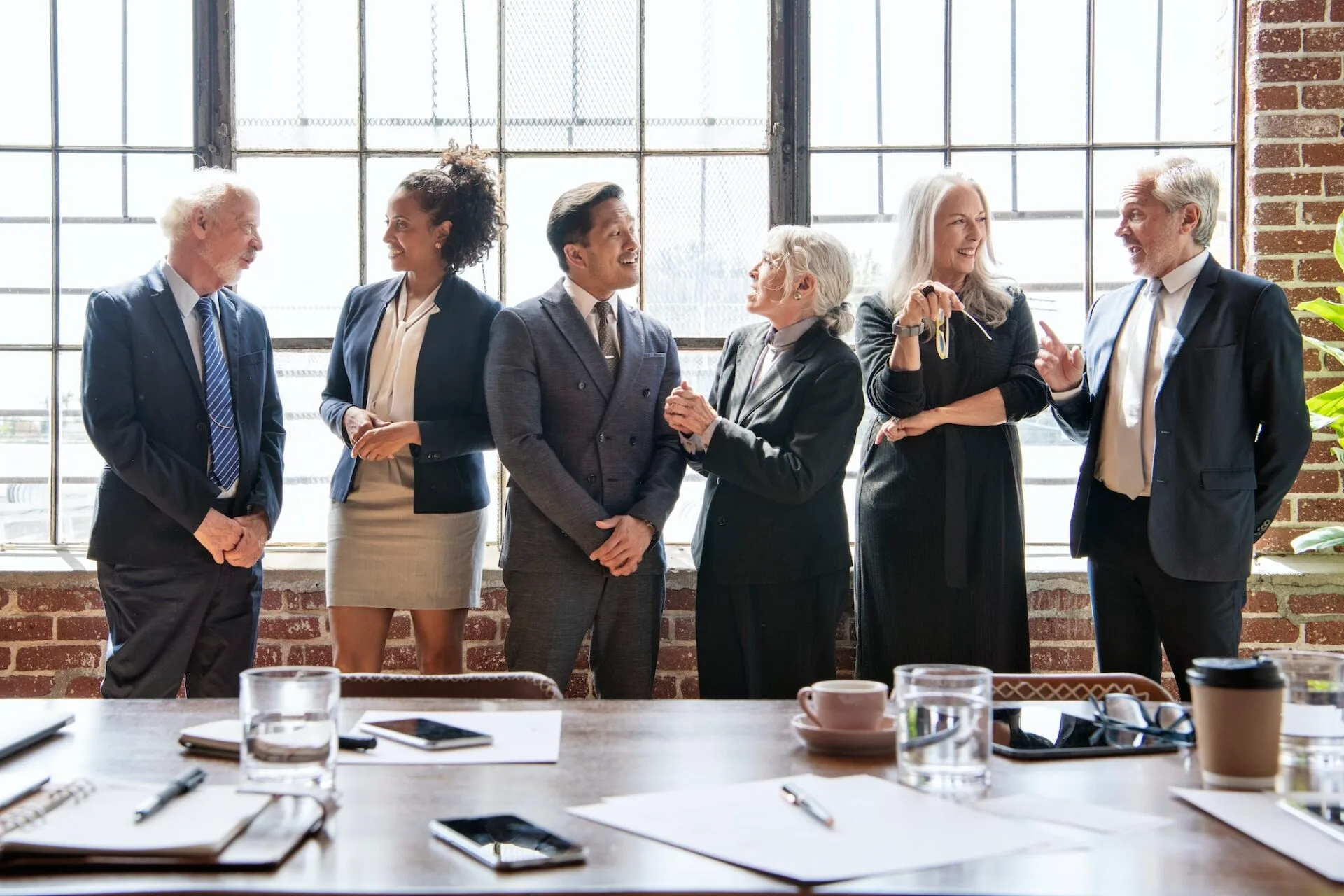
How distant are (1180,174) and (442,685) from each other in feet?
6.86

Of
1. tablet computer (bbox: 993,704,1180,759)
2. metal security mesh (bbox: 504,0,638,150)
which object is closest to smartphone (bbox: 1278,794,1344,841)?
tablet computer (bbox: 993,704,1180,759)

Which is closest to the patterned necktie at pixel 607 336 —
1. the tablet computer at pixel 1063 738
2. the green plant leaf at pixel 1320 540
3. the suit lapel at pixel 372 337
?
the suit lapel at pixel 372 337

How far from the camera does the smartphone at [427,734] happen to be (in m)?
1.46

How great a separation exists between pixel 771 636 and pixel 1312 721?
1615 mm

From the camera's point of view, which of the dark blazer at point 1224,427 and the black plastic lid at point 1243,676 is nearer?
the black plastic lid at point 1243,676

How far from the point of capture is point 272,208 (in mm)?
3672

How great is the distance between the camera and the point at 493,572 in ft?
11.3

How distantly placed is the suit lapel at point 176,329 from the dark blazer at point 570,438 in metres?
0.70

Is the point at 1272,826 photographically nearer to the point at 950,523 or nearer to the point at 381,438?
the point at 950,523

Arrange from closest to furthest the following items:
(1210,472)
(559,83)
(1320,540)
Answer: (1210,472), (1320,540), (559,83)

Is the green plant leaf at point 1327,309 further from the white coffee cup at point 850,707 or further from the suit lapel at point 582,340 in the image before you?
the white coffee cup at point 850,707

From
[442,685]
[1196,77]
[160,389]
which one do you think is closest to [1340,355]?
[1196,77]

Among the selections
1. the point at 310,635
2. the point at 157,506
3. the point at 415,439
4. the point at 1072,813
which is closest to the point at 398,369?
the point at 415,439

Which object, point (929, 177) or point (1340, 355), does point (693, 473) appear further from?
point (1340, 355)
